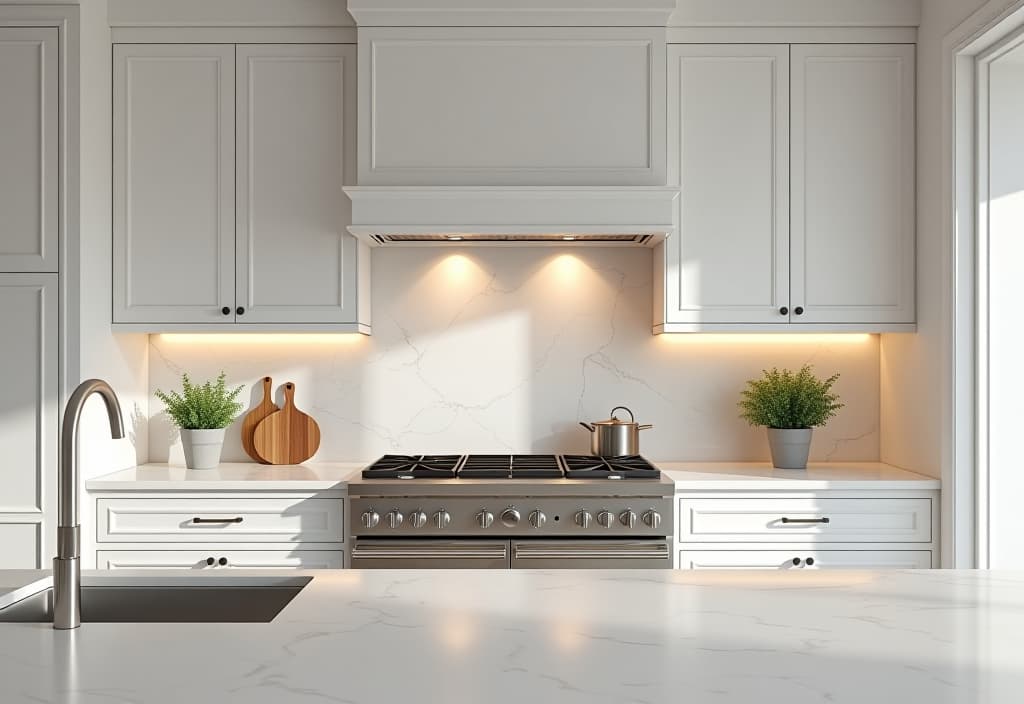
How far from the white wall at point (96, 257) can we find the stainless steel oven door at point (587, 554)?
1.47 meters

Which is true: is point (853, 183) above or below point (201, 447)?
above

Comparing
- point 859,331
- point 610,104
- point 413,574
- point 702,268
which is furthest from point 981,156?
point 413,574

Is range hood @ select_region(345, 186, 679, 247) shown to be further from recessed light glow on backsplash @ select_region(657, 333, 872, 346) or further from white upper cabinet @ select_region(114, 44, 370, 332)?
recessed light glow on backsplash @ select_region(657, 333, 872, 346)

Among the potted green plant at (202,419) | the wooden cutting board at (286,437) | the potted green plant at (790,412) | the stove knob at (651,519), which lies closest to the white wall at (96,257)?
the potted green plant at (202,419)

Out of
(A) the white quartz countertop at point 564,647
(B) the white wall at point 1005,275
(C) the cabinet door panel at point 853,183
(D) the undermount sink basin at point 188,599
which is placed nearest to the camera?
(A) the white quartz countertop at point 564,647

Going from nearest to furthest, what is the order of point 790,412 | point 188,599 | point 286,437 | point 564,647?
point 564,647 → point 188,599 → point 790,412 → point 286,437

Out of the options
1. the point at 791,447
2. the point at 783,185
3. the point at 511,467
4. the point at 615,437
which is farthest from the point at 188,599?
the point at 783,185

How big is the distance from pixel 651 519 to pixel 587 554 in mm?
238

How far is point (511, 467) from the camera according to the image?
3084 millimetres

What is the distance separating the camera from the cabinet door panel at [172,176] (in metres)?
3.18

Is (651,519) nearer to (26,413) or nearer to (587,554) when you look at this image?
(587,554)

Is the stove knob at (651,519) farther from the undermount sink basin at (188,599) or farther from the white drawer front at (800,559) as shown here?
the undermount sink basin at (188,599)

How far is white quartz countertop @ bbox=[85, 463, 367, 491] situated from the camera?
9.65 feet

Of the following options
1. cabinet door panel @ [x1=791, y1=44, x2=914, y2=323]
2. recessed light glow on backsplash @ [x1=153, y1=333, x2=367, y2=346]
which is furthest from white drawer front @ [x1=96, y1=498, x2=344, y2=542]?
cabinet door panel @ [x1=791, y1=44, x2=914, y2=323]
